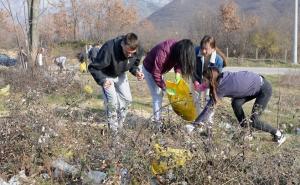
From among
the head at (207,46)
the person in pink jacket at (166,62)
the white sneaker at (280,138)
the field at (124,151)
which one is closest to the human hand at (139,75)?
the person in pink jacket at (166,62)

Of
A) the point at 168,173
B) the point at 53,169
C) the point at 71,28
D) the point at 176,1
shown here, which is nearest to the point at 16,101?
the point at 53,169

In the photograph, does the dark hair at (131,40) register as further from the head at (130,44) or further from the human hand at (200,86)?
the human hand at (200,86)

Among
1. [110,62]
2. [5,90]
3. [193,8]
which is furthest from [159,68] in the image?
[193,8]

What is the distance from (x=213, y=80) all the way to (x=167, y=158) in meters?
1.67

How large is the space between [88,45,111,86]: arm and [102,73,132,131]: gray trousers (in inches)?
5.4

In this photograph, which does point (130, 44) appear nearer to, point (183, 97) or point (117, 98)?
point (117, 98)

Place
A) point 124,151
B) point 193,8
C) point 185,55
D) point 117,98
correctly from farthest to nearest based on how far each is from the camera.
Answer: point 193,8 → point 117,98 → point 185,55 → point 124,151

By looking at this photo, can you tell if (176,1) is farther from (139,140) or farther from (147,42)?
(139,140)

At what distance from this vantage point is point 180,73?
19.5 feet

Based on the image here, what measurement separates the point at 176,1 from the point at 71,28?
58.6 m

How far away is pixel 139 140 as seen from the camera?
163 inches

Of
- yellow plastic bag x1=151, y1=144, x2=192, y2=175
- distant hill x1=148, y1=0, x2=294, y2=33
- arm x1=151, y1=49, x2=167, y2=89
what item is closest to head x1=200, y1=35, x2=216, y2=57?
arm x1=151, y1=49, x2=167, y2=89

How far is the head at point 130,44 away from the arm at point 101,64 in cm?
20

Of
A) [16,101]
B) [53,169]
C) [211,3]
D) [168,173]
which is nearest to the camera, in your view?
[168,173]
